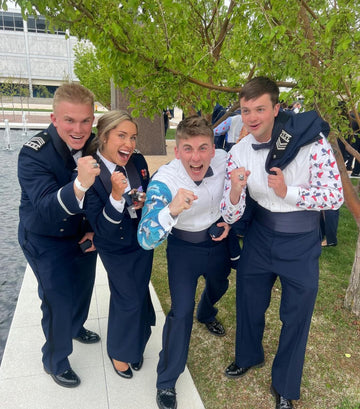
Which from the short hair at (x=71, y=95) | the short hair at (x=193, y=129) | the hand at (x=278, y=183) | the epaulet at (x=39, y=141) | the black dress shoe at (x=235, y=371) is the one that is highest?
the short hair at (x=71, y=95)

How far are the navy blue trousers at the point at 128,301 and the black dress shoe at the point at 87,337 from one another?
0.48 metres

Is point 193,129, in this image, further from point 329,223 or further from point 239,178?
point 329,223

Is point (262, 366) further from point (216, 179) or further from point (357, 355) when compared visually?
point (216, 179)

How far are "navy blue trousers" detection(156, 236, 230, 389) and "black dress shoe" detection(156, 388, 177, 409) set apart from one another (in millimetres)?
47

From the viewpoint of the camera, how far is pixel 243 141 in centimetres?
242

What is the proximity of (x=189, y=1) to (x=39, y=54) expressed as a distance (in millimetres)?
55795

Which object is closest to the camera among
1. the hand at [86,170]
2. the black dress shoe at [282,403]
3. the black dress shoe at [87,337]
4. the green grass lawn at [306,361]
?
the hand at [86,170]

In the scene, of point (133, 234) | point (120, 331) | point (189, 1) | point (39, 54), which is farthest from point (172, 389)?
point (39, 54)

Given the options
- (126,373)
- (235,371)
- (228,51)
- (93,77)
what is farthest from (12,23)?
(235,371)

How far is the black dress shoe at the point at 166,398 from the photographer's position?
2.52m

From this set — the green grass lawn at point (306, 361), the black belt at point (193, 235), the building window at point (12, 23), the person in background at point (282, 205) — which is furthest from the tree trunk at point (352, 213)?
the building window at point (12, 23)

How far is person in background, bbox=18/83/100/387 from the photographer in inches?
82.5

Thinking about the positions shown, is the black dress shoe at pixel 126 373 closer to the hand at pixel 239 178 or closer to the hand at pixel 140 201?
the hand at pixel 140 201

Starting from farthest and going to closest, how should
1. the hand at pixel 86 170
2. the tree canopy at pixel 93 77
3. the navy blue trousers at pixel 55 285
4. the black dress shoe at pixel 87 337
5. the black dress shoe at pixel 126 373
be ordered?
1. the tree canopy at pixel 93 77
2. the black dress shoe at pixel 87 337
3. the black dress shoe at pixel 126 373
4. the navy blue trousers at pixel 55 285
5. the hand at pixel 86 170
